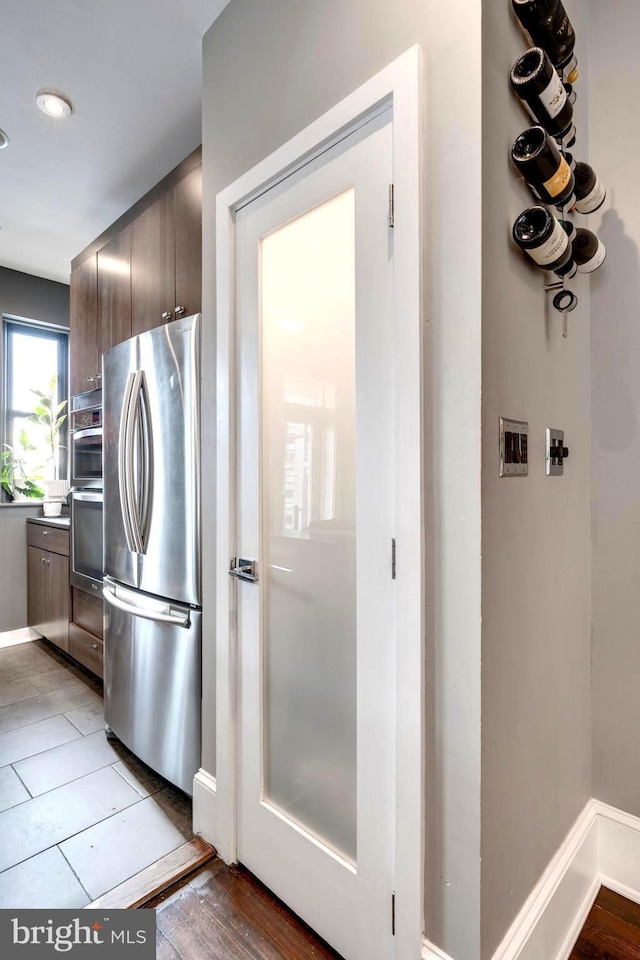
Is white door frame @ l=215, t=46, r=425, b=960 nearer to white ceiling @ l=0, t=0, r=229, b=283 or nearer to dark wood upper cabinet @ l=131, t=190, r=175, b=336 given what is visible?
white ceiling @ l=0, t=0, r=229, b=283

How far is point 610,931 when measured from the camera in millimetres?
1294

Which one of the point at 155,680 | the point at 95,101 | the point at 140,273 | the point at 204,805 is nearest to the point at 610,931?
the point at 204,805

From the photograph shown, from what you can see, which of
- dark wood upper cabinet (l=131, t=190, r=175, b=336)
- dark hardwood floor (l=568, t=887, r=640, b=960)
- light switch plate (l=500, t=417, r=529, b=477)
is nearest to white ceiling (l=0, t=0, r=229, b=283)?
dark wood upper cabinet (l=131, t=190, r=175, b=336)

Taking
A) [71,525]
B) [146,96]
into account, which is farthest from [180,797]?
[146,96]

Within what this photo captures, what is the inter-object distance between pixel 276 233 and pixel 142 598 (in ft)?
4.90

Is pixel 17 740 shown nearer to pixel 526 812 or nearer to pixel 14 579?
pixel 14 579

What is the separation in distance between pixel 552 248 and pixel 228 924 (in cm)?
190

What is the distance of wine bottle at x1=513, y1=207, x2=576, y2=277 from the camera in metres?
1.02

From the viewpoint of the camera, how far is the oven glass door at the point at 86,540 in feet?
8.96

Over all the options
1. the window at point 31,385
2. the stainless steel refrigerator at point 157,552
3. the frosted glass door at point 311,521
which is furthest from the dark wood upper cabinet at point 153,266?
the window at point 31,385

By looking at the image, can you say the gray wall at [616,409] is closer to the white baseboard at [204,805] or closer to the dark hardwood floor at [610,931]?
the dark hardwood floor at [610,931]

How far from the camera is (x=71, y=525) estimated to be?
3.00 meters

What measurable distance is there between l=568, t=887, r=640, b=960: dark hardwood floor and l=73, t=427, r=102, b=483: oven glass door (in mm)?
2736

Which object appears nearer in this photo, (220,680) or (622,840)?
(622,840)
